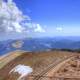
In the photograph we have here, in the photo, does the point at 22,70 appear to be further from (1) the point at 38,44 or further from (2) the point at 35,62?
(1) the point at 38,44

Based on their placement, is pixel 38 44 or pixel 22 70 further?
pixel 38 44

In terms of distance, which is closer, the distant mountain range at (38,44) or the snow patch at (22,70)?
the snow patch at (22,70)

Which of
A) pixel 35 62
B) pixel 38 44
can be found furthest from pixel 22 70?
pixel 38 44

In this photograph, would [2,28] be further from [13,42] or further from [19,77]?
[19,77]

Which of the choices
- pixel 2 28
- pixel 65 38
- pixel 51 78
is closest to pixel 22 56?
pixel 51 78

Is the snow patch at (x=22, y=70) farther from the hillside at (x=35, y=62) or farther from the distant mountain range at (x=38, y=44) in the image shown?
the distant mountain range at (x=38, y=44)

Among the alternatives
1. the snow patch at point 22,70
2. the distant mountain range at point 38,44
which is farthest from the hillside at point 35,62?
the distant mountain range at point 38,44
